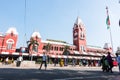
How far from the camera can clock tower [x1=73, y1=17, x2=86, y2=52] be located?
90188 millimetres

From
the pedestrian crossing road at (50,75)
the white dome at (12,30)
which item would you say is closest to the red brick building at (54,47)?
the white dome at (12,30)

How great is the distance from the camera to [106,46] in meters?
108

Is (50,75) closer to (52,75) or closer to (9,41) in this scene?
(52,75)

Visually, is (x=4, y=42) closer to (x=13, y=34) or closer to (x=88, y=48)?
(x=13, y=34)

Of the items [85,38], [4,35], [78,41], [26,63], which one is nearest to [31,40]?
[4,35]

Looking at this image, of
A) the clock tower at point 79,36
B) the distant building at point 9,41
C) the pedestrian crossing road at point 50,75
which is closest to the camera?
the pedestrian crossing road at point 50,75

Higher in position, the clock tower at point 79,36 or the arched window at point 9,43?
the clock tower at point 79,36

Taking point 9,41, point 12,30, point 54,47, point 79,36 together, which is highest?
point 79,36

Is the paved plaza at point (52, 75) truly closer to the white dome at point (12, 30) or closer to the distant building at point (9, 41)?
the distant building at point (9, 41)

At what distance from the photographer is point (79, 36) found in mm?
91688

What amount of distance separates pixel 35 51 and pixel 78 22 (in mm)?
29237

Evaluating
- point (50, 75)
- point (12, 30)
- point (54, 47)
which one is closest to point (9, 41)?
Result: point (12, 30)

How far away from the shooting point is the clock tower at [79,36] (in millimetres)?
90188

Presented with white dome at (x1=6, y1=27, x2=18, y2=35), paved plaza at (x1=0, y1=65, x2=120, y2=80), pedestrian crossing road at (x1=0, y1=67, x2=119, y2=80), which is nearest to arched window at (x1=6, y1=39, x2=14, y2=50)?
white dome at (x1=6, y1=27, x2=18, y2=35)
